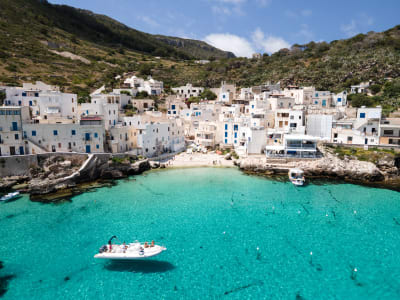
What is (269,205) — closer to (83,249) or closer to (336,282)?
(336,282)

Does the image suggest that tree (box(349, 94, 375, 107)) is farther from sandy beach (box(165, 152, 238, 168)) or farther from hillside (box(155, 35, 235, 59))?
hillside (box(155, 35, 235, 59))

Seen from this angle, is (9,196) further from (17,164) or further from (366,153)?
(366,153)

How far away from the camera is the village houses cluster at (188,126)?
30341 mm

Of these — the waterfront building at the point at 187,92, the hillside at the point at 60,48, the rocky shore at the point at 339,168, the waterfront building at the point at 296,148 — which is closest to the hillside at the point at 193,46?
the hillside at the point at 60,48

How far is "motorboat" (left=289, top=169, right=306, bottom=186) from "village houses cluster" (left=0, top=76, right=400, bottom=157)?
14.6 feet

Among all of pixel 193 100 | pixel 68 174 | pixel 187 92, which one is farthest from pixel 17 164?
pixel 187 92

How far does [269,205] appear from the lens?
23375 millimetres

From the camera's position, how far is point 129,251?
1562 centimetres

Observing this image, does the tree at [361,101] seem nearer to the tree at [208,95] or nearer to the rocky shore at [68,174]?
the tree at [208,95]

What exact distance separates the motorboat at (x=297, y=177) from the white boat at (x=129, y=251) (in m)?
18.6

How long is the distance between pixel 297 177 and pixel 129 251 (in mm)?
21702

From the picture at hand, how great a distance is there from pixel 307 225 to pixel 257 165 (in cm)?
1382

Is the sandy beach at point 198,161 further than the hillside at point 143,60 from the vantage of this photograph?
No

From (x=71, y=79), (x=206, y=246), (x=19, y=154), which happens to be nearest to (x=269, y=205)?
(x=206, y=246)
